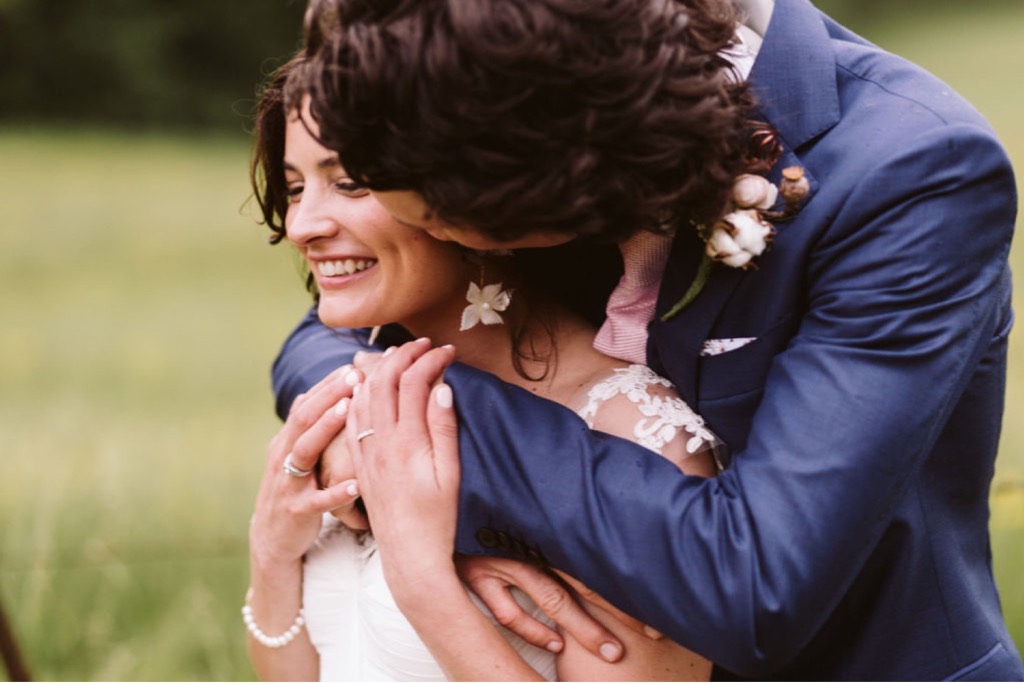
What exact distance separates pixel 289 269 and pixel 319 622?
1257cm

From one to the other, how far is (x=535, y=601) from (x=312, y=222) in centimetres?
94

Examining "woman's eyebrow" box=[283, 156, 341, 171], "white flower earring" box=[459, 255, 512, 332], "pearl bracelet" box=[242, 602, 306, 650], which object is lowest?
"pearl bracelet" box=[242, 602, 306, 650]

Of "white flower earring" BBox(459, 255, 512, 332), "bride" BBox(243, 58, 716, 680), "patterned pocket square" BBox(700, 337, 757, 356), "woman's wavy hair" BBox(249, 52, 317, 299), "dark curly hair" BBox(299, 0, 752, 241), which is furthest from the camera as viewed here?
"woman's wavy hair" BBox(249, 52, 317, 299)

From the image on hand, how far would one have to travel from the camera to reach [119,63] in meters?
22.5

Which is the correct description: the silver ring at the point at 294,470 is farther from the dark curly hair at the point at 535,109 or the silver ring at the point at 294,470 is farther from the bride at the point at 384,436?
the dark curly hair at the point at 535,109

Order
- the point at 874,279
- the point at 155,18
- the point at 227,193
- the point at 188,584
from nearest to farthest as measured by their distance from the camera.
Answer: the point at 874,279
the point at 188,584
the point at 227,193
the point at 155,18

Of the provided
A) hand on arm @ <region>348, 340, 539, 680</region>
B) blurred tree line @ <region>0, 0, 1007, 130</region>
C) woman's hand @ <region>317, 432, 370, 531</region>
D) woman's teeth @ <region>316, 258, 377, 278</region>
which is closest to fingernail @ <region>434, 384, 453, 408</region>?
hand on arm @ <region>348, 340, 539, 680</region>

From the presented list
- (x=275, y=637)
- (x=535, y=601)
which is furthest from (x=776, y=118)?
(x=275, y=637)

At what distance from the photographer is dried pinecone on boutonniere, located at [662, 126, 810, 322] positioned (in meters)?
2.23

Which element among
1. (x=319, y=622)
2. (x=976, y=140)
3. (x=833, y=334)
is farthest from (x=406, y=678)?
(x=976, y=140)

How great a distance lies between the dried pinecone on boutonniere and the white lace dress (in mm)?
382

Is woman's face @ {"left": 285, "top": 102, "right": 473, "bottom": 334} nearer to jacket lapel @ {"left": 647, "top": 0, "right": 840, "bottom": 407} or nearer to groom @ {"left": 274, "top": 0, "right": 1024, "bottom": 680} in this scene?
groom @ {"left": 274, "top": 0, "right": 1024, "bottom": 680}

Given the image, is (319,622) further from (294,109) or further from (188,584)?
(188,584)

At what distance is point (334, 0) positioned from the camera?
224cm
